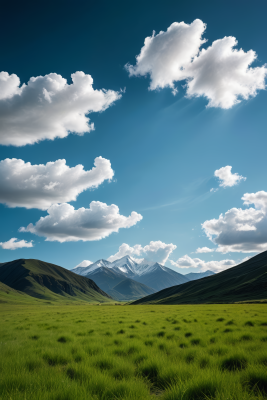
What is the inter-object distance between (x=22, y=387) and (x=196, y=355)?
4.90m

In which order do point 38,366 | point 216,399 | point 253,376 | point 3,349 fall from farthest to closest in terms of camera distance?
point 3,349, point 38,366, point 253,376, point 216,399

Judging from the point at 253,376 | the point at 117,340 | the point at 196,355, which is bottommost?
the point at 117,340

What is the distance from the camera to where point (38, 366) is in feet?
20.2

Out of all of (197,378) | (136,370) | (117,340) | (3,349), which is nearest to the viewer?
(197,378)

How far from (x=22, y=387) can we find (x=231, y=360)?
531cm

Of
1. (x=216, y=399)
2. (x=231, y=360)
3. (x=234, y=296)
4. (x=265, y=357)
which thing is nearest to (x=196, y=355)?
(x=231, y=360)

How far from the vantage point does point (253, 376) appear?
15.2 feet

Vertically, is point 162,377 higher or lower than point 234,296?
higher

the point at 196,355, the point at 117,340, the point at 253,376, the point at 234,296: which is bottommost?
the point at 234,296

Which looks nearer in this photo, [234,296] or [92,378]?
[92,378]

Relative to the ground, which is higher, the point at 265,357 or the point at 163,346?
the point at 265,357

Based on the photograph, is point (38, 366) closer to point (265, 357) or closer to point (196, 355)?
point (196, 355)

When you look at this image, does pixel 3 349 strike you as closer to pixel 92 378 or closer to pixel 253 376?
pixel 92 378

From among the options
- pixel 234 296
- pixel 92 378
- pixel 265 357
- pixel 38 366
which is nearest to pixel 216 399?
pixel 92 378
